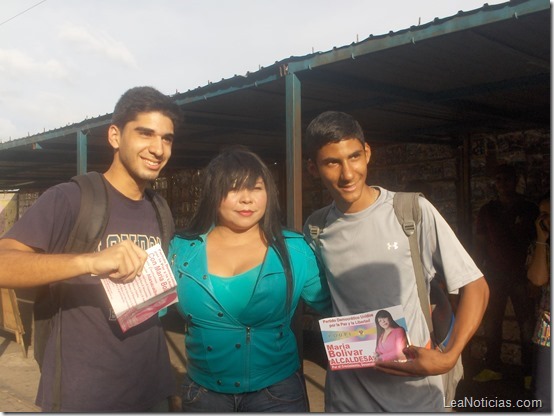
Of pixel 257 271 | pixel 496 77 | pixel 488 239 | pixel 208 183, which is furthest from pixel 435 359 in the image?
pixel 488 239

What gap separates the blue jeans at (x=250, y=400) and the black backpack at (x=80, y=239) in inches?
22.0

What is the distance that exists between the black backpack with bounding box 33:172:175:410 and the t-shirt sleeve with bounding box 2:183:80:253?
0.03m

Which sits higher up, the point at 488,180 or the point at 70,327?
the point at 488,180

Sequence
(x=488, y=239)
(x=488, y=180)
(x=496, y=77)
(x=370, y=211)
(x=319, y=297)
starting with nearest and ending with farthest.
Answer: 1. (x=370, y=211)
2. (x=319, y=297)
3. (x=496, y=77)
4. (x=488, y=239)
5. (x=488, y=180)

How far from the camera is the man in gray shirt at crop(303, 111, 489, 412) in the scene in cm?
208

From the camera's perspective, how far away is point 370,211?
7.48ft

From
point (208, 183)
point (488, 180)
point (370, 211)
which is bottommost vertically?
point (370, 211)

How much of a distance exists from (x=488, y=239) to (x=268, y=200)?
3.96 metres

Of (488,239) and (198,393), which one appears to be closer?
(198,393)

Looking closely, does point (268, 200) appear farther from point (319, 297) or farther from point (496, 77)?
point (496, 77)

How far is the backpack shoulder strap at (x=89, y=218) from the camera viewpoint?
205 cm

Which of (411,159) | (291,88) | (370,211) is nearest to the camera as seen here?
(370,211)

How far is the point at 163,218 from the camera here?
7.93 ft

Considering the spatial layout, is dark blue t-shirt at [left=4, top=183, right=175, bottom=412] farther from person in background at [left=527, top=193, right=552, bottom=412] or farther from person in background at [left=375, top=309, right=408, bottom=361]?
person in background at [left=527, top=193, right=552, bottom=412]
